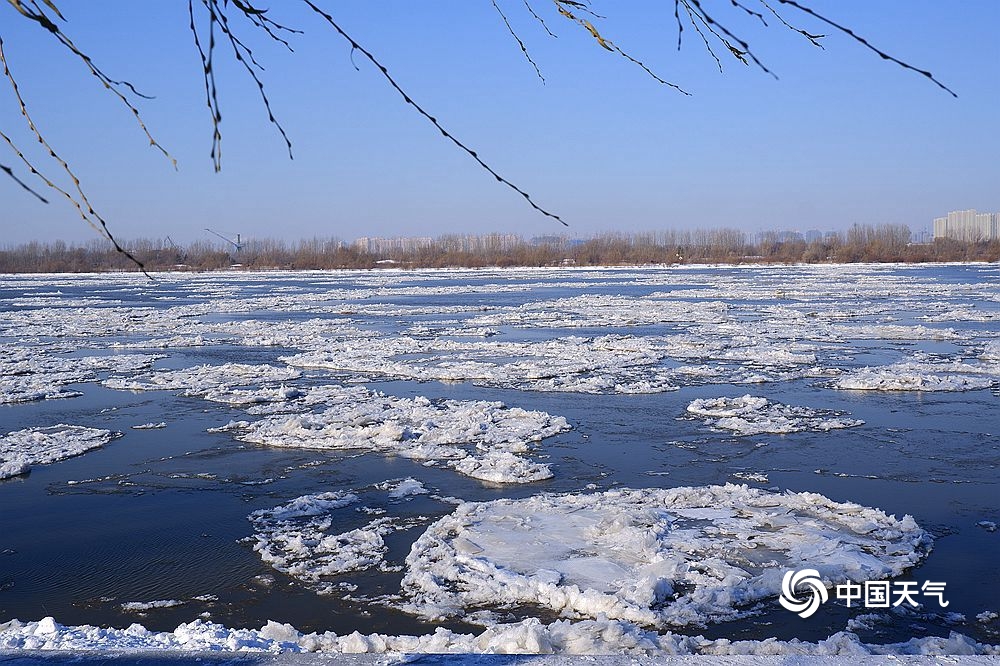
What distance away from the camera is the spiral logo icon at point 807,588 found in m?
5.05

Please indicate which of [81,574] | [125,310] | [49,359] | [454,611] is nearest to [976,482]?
[454,611]

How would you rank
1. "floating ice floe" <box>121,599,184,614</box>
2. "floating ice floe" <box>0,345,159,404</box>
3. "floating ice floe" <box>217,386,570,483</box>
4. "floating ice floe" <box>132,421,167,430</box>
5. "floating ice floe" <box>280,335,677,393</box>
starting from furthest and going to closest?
1. "floating ice floe" <box>280,335,677,393</box>
2. "floating ice floe" <box>0,345,159,404</box>
3. "floating ice floe" <box>132,421,167,430</box>
4. "floating ice floe" <box>217,386,570,483</box>
5. "floating ice floe" <box>121,599,184,614</box>

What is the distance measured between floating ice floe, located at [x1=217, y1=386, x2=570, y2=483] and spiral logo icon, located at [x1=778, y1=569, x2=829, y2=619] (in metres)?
2.90

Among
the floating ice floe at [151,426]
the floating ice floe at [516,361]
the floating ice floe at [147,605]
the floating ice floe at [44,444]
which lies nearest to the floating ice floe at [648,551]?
the floating ice floe at [147,605]

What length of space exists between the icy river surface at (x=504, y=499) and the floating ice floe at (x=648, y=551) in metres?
0.02

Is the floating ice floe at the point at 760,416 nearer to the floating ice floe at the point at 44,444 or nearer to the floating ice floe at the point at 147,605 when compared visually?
the floating ice floe at the point at 147,605

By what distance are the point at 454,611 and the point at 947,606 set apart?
2877 mm

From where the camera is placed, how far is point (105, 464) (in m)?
8.70

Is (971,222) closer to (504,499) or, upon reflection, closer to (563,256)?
(563,256)

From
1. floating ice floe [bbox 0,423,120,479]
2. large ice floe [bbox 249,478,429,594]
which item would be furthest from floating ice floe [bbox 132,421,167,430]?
large ice floe [bbox 249,478,429,594]

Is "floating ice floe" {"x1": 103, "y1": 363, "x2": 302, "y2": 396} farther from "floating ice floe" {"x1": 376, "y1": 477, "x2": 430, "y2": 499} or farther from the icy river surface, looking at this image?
"floating ice floe" {"x1": 376, "y1": 477, "x2": 430, "y2": 499}

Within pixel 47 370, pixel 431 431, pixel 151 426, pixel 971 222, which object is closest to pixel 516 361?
pixel 431 431

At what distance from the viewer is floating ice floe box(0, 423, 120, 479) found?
8.66 metres
